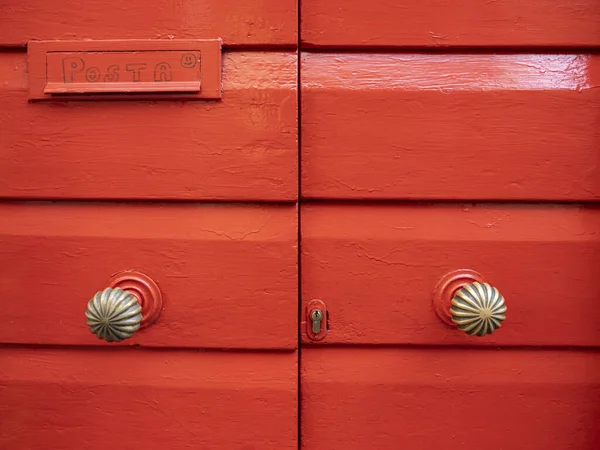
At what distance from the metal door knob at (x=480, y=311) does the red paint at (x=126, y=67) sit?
53 centimetres

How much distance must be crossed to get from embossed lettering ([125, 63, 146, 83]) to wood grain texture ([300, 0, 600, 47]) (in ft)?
0.93

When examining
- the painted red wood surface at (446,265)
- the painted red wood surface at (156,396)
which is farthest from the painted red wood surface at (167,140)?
the painted red wood surface at (156,396)

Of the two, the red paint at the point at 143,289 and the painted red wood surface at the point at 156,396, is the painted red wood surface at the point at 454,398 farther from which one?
the red paint at the point at 143,289

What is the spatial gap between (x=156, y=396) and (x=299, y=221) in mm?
420

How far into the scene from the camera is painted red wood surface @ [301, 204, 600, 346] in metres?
0.66

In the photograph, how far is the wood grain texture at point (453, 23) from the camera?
0.64 meters

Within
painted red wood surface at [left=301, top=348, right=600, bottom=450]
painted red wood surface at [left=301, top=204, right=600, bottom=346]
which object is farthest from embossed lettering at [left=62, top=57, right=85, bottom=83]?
painted red wood surface at [left=301, top=348, right=600, bottom=450]

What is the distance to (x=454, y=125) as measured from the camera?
2.13 feet

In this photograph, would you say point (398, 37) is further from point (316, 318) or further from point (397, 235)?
point (316, 318)

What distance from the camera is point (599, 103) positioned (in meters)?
0.65

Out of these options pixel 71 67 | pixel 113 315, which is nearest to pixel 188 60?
pixel 71 67

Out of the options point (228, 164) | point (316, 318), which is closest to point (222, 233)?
point (228, 164)

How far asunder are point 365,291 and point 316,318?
10 cm

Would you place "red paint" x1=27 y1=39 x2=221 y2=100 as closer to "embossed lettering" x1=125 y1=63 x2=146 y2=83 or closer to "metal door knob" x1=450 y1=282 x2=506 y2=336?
"embossed lettering" x1=125 y1=63 x2=146 y2=83
